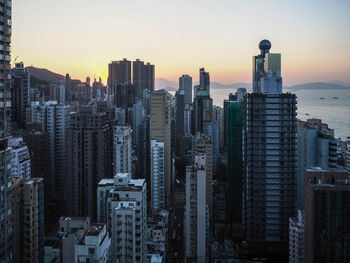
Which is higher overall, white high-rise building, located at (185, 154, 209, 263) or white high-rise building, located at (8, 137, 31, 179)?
white high-rise building, located at (8, 137, 31, 179)

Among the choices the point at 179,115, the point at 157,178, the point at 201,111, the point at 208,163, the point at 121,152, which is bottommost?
the point at 157,178

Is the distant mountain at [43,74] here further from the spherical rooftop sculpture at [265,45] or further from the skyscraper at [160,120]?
the spherical rooftop sculpture at [265,45]

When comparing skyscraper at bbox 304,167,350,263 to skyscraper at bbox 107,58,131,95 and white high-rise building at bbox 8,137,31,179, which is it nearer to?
white high-rise building at bbox 8,137,31,179

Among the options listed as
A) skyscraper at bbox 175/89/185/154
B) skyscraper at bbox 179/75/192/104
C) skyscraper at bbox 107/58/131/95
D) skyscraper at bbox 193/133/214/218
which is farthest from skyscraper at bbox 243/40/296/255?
skyscraper at bbox 179/75/192/104

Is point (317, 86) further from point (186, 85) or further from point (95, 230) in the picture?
point (186, 85)

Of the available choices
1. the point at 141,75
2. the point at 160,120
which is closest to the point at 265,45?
the point at 160,120

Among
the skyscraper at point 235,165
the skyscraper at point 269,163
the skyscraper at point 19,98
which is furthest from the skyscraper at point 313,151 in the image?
the skyscraper at point 19,98
